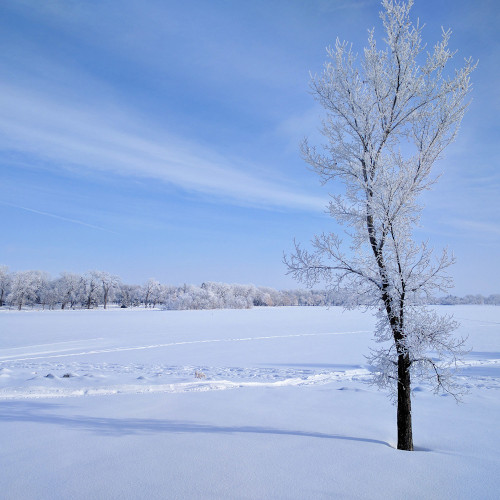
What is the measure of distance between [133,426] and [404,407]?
4425 millimetres

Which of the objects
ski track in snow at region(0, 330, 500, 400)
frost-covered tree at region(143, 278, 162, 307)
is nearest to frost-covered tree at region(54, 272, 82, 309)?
frost-covered tree at region(143, 278, 162, 307)

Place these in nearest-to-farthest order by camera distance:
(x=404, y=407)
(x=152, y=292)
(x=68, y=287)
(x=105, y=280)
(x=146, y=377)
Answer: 1. (x=404, y=407)
2. (x=146, y=377)
3. (x=68, y=287)
4. (x=105, y=280)
5. (x=152, y=292)

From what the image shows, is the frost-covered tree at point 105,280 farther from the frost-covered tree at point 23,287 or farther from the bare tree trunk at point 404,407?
the bare tree trunk at point 404,407

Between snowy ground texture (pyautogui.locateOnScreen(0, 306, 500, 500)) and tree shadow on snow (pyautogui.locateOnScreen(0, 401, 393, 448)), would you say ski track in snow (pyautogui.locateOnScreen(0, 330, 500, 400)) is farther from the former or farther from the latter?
tree shadow on snow (pyautogui.locateOnScreen(0, 401, 393, 448))

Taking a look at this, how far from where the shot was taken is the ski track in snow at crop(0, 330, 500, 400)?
852 centimetres

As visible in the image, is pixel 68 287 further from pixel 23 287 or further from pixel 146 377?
pixel 146 377

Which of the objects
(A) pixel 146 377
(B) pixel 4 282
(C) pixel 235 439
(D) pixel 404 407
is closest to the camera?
(C) pixel 235 439

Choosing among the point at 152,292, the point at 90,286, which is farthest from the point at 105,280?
the point at 152,292

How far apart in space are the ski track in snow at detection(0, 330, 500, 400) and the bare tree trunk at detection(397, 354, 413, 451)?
369cm

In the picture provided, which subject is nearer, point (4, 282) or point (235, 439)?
point (235, 439)

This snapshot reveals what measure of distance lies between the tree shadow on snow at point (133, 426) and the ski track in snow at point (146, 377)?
6.48 feet

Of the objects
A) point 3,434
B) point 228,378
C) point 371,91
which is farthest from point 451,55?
point 228,378

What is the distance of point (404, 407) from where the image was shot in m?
5.25

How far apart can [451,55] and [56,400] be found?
34.1 ft
